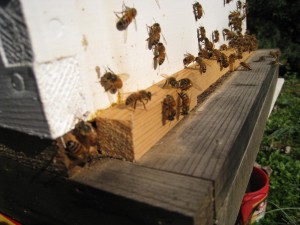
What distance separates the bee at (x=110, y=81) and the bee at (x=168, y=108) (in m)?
0.22

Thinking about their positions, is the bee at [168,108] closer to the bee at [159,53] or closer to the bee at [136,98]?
the bee at [136,98]

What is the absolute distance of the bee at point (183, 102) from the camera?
144cm

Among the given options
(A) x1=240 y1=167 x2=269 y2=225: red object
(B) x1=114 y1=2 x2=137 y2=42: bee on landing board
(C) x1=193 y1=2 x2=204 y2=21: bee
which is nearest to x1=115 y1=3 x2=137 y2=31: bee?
(B) x1=114 y1=2 x2=137 y2=42: bee on landing board

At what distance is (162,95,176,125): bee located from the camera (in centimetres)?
128

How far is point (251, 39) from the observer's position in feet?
12.5

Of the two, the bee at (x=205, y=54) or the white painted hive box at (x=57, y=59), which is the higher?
the white painted hive box at (x=57, y=59)

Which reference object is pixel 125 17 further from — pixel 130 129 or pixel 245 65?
pixel 245 65

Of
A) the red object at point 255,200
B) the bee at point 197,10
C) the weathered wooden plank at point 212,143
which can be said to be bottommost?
the red object at point 255,200

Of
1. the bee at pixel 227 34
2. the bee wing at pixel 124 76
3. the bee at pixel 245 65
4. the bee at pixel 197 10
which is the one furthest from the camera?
the bee at pixel 227 34

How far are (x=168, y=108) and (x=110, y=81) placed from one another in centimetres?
30

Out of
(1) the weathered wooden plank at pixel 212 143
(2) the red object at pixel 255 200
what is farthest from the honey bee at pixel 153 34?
(2) the red object at pixel 255 200

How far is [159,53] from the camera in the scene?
155cm

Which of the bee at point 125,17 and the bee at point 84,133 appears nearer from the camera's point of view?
the bee at point 84,133

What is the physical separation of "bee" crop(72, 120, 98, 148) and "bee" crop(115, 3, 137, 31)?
1.51 feet
